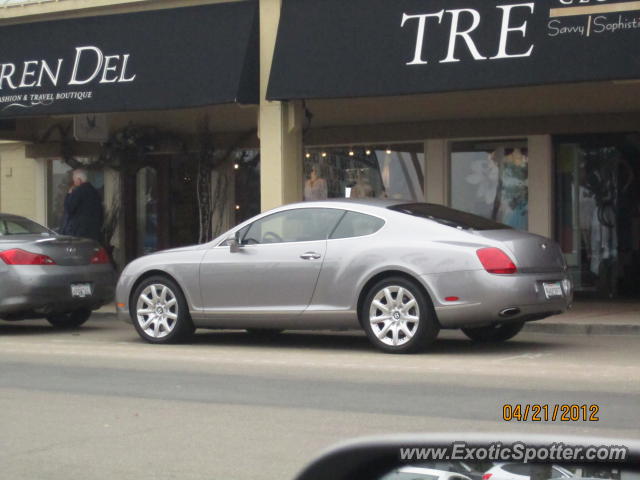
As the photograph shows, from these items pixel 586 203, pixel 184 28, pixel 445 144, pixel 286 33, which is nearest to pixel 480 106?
pixel 445 144

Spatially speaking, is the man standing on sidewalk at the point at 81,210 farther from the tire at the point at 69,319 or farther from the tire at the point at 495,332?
the tire at the point at 495,332

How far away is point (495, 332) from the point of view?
1145cm

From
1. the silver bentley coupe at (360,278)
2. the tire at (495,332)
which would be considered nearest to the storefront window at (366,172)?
the tire at (495,332)

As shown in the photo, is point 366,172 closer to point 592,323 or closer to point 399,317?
point 592,323

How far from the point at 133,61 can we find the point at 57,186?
6575 millimetres

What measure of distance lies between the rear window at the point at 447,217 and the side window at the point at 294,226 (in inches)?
27.6

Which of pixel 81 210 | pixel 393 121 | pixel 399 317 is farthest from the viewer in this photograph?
pixel 393 121

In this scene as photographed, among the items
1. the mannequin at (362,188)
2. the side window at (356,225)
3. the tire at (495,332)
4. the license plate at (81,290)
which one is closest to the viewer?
the side window at (356,225)

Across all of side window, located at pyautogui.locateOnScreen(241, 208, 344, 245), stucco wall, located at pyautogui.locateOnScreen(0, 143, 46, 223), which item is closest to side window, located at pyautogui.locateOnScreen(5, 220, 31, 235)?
side window, located at pyautogui.locateOnScreen(241, 208, 344, 245)

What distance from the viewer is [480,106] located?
16828mm

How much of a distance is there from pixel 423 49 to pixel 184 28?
386 cm

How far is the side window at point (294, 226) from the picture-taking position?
36.3 feet

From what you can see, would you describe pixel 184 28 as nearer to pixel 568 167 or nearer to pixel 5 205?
pixel 568 167
